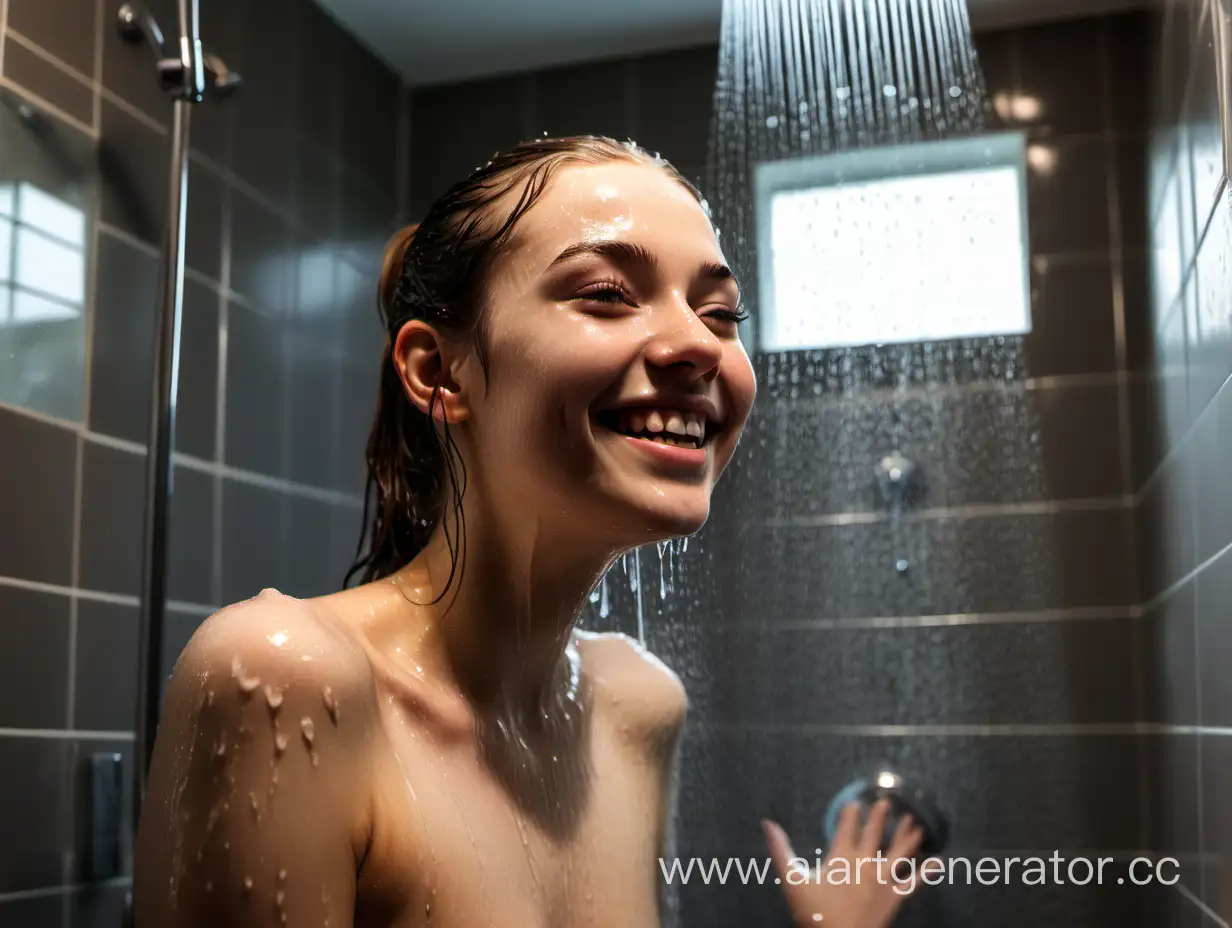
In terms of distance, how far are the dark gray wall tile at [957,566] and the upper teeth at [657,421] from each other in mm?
737

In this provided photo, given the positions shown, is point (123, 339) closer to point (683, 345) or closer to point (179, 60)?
point (179, 60)

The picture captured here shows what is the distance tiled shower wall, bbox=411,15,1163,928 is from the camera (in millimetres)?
1454

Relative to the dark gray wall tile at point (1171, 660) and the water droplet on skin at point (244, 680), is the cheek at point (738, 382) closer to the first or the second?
the water droplet on skin at point (244, 680)

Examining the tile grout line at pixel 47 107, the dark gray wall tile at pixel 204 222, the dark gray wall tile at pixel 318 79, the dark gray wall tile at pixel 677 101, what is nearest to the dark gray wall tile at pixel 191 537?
the dark gray wall tile at pixel 204 222

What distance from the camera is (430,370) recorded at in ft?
2.79

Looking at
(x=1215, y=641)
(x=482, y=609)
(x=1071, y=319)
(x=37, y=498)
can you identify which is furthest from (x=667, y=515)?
(x=1071, y=319)

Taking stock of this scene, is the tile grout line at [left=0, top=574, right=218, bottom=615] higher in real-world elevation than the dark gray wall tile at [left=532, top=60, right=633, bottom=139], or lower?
lower

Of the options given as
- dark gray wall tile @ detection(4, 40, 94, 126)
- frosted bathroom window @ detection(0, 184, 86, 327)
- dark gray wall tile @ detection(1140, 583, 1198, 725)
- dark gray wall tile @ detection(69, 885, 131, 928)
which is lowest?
dark gray wall tile @ detection(69, 885, 131, 928)

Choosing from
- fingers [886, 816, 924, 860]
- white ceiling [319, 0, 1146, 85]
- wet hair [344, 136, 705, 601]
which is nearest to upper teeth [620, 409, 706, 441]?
wet hair [344, 136, 705, 601]

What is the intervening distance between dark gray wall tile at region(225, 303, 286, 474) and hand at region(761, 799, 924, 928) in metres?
0.76

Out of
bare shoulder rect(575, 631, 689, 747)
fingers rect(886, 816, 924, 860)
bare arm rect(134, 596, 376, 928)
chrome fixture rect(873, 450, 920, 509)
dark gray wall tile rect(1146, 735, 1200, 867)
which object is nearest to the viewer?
bare arm rect(134, 596, 376, 928)

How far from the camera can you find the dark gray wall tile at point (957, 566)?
152 cm

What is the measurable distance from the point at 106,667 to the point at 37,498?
0.64ft

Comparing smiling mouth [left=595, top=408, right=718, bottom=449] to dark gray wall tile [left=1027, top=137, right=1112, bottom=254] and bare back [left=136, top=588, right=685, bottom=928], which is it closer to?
bare back [left=136, top=588, right=685, bottom=928]
